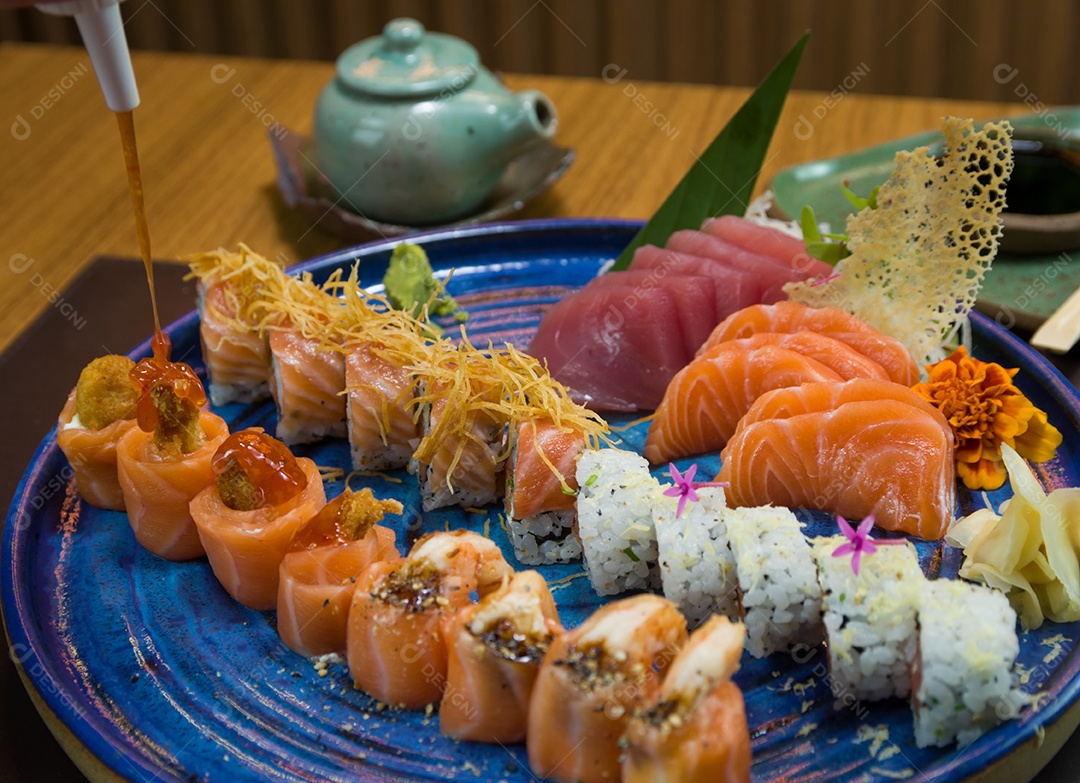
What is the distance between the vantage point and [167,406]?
221cm

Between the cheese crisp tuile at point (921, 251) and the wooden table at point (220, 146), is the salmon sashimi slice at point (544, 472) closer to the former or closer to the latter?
the cheese crisp tuile at point (921, 251)

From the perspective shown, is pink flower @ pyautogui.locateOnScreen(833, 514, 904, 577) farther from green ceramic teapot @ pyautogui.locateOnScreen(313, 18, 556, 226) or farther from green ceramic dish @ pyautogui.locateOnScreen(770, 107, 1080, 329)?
green ceramic teapot @ pyautogui.locateOnScreen(313, 18, 556, 226)

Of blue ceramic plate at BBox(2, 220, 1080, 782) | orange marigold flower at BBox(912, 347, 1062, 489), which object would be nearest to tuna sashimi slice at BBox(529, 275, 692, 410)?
blue ceramic plate at BBox(2, 220, 1080, 782)

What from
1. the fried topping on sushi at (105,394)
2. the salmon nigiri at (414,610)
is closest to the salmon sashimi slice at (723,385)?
the salmon nigiri at (414,610)

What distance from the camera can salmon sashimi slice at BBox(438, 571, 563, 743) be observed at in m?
1.79

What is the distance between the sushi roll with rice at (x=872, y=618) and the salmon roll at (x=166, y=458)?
123 centimetres

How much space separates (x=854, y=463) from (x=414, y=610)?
96 cm

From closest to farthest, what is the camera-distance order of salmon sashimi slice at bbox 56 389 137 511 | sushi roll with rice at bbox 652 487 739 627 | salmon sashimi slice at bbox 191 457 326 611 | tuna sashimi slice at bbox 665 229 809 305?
sushi roll with rice at bbox 652 487 739 627, salmon sashimi slice at bbox 191 457 326 611, salmon sashimi slice at bbox 56 389 137 511, tuna sashimi slice at bbox 665 229 809 305

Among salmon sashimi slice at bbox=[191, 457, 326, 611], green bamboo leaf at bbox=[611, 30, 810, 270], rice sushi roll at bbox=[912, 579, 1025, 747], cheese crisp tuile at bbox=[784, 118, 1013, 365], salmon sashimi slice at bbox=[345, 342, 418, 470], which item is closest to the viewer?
rice sushi roll at bbox=[912, 579, 1025, 747]

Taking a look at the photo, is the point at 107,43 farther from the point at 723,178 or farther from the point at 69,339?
the point at 723,178

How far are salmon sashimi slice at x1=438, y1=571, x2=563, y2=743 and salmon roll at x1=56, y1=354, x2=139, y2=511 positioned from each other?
90 centimetres

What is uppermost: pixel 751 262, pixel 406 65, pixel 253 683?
pixel 406 65

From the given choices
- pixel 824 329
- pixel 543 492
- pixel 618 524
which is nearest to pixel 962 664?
pixel 618 524

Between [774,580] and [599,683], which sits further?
[774,580]
